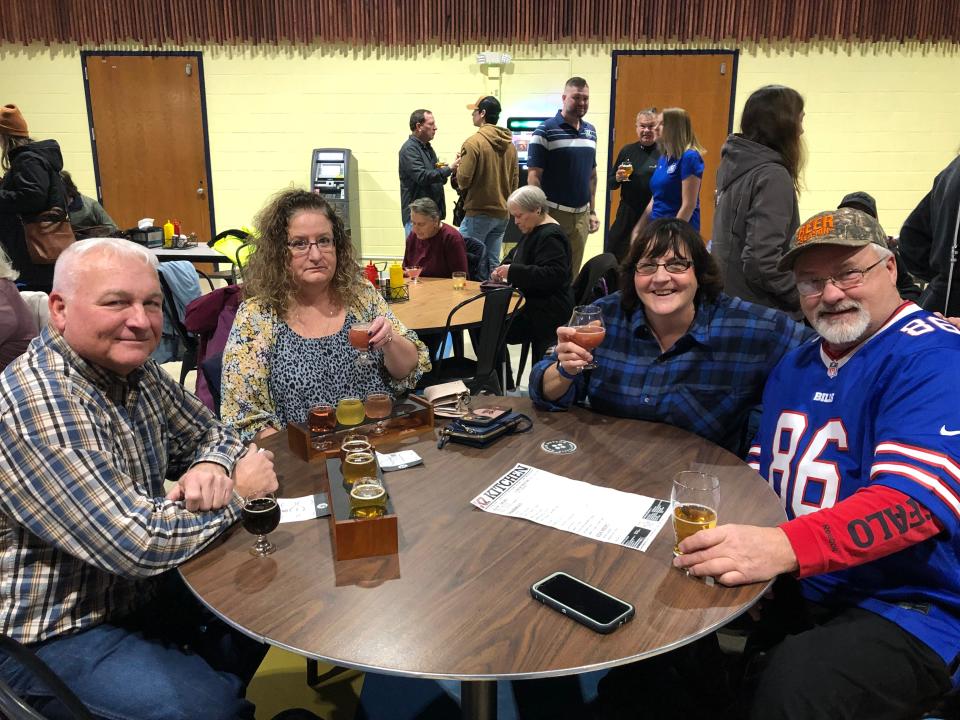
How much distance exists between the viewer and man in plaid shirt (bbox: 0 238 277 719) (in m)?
1.32

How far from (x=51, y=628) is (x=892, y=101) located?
902 centimetres

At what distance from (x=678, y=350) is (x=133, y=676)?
1.61 m

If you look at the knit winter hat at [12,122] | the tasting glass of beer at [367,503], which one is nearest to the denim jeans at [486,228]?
the knit winter hat at [12,122]

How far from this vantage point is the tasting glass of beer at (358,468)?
1.60 m

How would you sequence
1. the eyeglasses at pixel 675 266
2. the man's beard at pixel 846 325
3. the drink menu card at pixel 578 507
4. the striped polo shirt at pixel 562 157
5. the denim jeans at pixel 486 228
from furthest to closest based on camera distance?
the denim jeans at pixel 486 228
the striped polo shirt at pixel 562 157
the eyeglasses at pixel 675 266
the man's beard at pixel 846 325
the drink menu card at pixel 578 507

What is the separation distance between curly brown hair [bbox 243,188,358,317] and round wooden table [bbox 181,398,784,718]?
31.0 inches

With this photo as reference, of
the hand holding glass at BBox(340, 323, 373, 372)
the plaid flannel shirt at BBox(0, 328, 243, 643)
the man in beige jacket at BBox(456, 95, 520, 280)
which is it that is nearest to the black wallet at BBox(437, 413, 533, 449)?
the hand holding glass at BBox(340, 323, 373, 372)

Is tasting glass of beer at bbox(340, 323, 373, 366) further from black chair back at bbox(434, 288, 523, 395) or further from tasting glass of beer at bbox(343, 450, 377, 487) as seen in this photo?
black chair back at bbox(434, 288, 523, 395)

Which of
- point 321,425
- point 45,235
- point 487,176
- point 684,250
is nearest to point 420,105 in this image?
point 487,176

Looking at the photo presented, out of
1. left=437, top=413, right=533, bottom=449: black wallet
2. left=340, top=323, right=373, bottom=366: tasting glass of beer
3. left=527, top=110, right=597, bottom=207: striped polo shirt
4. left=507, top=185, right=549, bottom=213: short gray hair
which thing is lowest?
left=437, top=413, right=533, bottom=449: black wallet

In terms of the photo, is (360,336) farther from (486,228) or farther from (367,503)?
(486,228)

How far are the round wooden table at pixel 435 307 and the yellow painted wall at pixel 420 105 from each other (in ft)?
13.4

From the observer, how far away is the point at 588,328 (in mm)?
2043

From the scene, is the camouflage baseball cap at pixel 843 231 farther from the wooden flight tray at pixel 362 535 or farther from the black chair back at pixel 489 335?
the black chair back at pixel 489 335
